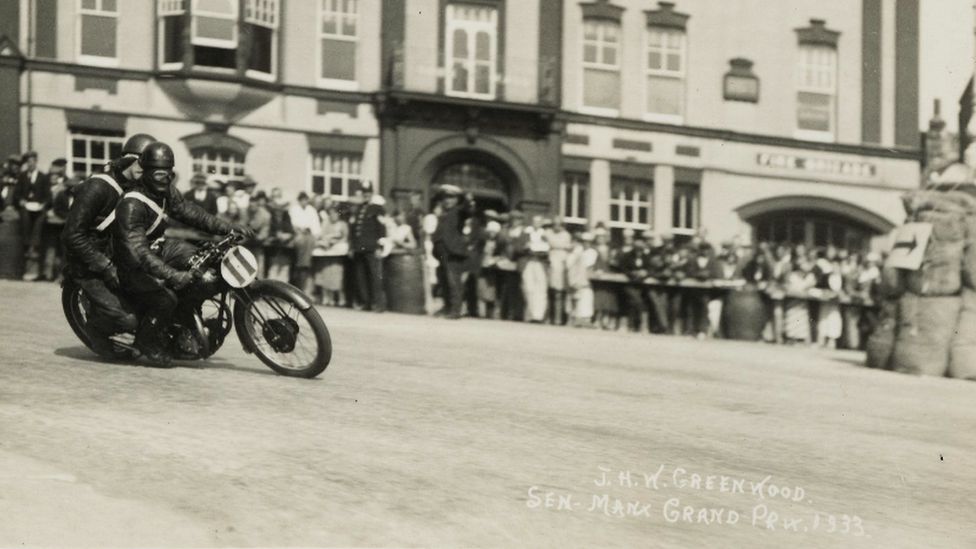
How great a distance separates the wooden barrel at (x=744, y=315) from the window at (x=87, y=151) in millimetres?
10463

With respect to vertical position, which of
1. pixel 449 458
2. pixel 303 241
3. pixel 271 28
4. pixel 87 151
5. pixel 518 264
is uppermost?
pixel 271 28

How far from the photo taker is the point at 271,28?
24.7 meters

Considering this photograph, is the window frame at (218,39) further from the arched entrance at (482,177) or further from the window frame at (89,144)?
the arched entrance at (482,177)

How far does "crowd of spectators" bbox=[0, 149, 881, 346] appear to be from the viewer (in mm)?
17688

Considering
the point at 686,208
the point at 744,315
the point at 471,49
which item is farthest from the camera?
the point at 686,208

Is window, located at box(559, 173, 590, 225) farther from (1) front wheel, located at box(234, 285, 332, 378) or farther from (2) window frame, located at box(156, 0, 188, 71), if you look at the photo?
(1) front wheel, located at box(234, 285, 332, 378)

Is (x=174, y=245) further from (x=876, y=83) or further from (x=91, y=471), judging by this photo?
(x=876, y=83)

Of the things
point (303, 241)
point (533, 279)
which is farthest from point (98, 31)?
point (533, 279)

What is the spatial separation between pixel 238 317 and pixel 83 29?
587 inches

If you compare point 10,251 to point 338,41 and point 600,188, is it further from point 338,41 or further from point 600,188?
point 600,188

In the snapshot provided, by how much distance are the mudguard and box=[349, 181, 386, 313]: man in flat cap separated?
8746 mm

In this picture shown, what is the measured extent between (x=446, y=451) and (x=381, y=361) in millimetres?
4151

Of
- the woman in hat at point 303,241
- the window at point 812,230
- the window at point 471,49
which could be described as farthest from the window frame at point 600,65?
the woman in hat at point 303,241

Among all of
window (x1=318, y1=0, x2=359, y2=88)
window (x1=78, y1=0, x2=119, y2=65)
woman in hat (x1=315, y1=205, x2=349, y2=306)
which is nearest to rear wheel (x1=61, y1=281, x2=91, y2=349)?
woman in hat (x1=315, y1=205, x2=349, y2=306)
